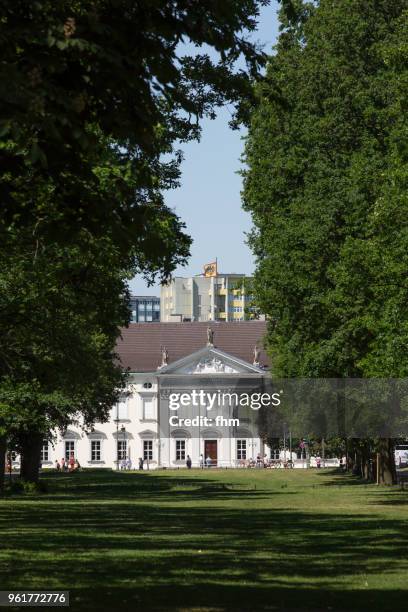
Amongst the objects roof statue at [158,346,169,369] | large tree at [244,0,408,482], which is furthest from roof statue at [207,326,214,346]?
large tree at [244,0,408,482]

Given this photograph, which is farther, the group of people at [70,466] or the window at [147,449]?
the window at [147,449]

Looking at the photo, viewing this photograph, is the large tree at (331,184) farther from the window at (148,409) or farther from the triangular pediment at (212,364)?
the window at (148,409)

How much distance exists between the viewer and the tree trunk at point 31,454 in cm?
6578

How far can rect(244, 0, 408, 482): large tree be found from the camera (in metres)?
45.3

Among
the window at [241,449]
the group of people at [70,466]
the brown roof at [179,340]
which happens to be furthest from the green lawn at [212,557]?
the brown roof at [179,340]

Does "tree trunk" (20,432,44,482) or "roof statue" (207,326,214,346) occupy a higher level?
"roof statue" (207,326,214,346)

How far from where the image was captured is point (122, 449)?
16138cm

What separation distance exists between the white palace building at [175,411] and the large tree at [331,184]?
100100 millimetres

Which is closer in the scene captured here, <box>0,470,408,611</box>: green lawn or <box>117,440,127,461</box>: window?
<box>0,470,408,611</box>: green lawn

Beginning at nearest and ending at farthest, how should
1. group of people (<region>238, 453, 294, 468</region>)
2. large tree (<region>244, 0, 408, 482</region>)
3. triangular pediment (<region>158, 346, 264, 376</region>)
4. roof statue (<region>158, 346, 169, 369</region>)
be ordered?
large tree (<region>244, 0, 408, 482</region>), group of people (<region>238, 453, 294, 468</region>), triangular pediment (<region>158, 346, 264, 376</region>), roof statue (<region>158, 346, 169, 369</region>)

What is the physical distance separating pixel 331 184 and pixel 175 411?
403 feet

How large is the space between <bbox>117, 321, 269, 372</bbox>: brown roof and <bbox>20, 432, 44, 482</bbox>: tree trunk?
97.1 metres

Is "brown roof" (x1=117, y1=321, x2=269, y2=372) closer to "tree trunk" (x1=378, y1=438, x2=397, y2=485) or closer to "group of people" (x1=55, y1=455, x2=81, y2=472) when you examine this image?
"group of people" (x1=55, y1=455, x2=81, y2=472)

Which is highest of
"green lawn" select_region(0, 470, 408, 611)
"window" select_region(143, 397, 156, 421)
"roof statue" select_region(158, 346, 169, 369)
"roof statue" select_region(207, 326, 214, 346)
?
"roof statue" select_region(207, 326, 214, 346)
